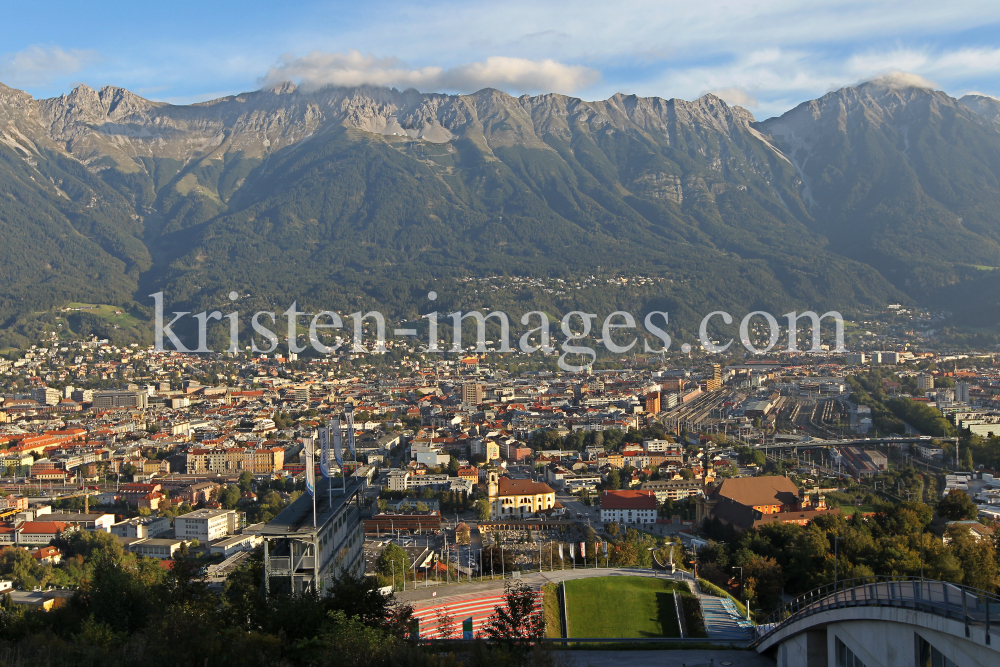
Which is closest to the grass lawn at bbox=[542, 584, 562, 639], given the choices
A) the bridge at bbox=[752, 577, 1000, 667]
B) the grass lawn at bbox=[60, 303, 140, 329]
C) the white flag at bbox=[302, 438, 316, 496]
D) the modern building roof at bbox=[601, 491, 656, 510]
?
the white flag at bbox=[302, 438, 316, 496]

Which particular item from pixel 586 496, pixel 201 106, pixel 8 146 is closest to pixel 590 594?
pixel 586 496

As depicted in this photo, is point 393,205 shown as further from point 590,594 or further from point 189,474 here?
point 590,594

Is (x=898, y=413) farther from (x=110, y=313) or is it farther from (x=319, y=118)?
(x=319, y=118)

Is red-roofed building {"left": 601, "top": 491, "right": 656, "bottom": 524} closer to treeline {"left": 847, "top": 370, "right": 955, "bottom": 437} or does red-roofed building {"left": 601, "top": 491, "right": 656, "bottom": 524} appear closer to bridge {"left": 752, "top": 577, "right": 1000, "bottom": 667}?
treeline {"left": 847, "top": 370, "right": 955, "bottom": 437}

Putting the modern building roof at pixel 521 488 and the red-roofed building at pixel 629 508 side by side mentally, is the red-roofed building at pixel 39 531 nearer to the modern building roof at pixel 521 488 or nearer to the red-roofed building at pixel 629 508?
the modern building roof at pixel 521 488

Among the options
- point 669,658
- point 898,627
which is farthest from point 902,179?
point 898,627

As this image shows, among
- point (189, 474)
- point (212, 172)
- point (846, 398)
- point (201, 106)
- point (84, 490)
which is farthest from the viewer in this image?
point (201, 106)

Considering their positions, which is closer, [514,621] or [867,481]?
[514,621]
